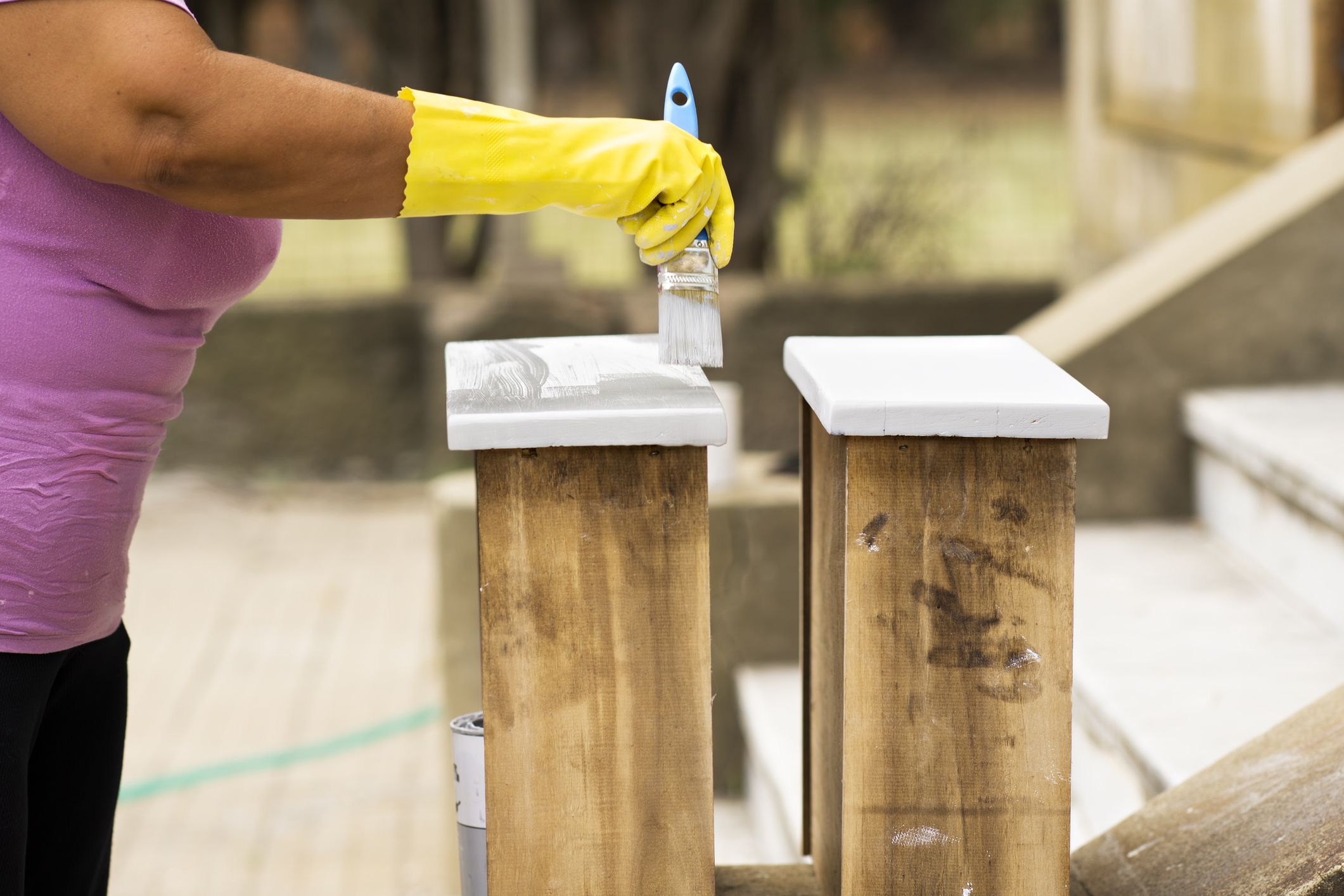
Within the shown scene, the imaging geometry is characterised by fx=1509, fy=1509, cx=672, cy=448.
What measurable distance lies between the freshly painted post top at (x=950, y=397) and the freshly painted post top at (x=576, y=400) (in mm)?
120

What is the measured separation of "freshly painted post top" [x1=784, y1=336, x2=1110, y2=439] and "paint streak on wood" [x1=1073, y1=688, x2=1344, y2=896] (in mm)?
532

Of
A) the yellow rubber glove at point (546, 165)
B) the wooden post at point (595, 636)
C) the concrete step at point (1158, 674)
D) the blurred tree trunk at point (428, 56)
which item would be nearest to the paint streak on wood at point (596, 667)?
the wooden post at point (595, 636)

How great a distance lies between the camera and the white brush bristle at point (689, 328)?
5.03 ft

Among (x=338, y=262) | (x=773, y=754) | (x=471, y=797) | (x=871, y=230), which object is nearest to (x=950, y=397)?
(x=471, y=797)

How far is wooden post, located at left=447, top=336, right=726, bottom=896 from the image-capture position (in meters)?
1.45

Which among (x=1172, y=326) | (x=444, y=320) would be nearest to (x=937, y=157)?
(x=444, y=320)

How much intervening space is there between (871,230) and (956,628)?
258 inches

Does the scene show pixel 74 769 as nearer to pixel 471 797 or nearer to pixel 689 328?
pixel 471 797

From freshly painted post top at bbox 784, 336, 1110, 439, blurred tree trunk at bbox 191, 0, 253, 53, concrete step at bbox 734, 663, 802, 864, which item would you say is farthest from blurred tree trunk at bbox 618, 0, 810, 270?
freshly painted post top at bbox 784, 336, 1110, 439

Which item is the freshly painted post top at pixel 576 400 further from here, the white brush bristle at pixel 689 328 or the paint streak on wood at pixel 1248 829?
the paint streak on wood at pixel 1248 829

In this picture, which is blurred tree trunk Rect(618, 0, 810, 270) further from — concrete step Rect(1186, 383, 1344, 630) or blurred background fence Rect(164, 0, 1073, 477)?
concrete step Rect(1186, 383, 1344, 630)

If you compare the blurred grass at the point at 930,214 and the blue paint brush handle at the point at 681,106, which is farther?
the blurred grass at the point at 930,214

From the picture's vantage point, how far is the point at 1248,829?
1.69 metres

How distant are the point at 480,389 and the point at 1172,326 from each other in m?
2.34
